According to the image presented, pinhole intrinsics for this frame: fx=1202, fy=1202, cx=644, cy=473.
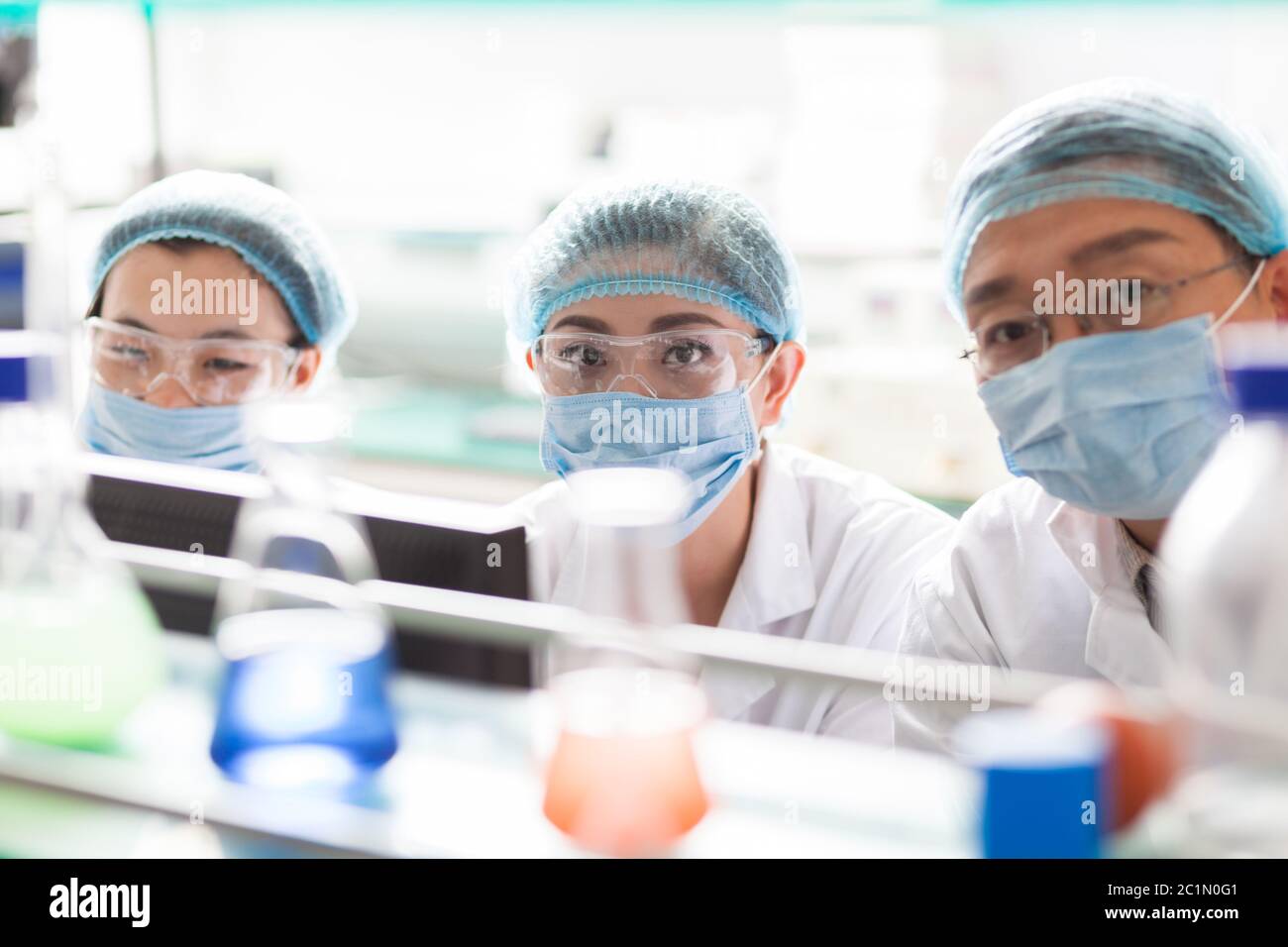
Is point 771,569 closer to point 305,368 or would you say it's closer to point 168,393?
point 305,368

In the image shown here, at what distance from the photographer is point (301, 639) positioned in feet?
3.26

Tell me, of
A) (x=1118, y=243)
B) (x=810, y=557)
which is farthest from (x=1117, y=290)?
(x=810, y=557)

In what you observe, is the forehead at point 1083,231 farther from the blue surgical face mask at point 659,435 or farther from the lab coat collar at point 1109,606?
the blue surgical face mask at point 659,435

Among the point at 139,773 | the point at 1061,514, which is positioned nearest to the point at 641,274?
the point at 1061,514

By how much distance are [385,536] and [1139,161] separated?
3.12ft

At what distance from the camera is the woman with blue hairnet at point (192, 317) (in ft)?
6.29

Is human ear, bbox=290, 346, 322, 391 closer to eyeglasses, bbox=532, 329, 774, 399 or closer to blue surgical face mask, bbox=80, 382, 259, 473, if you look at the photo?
blue surgical face mask, bbox=80, 382, 259, 473

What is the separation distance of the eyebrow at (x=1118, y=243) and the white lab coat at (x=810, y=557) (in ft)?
1.97

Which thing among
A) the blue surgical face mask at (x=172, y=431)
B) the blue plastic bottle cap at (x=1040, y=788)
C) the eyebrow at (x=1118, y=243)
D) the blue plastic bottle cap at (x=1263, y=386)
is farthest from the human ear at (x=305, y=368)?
the blue plastic bottle cap at (x=1263, y=386)

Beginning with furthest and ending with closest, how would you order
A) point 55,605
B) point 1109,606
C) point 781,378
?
point 781,378 < point 1109,606 < point 55,605

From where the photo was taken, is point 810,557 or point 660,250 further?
point 810,557

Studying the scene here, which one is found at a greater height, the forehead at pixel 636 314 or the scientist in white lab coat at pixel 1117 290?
the forehead at pixel 636 314

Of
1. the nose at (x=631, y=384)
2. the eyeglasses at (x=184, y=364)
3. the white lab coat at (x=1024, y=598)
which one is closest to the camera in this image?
the white lab coat at (x=1024, y=598)

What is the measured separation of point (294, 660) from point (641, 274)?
89 centimetres
